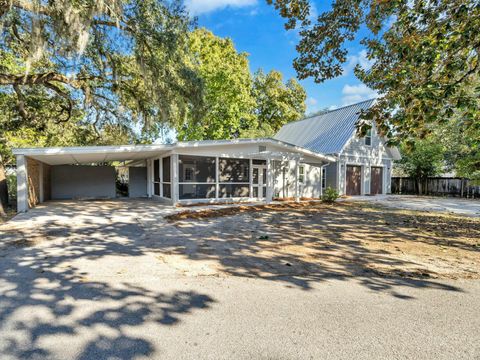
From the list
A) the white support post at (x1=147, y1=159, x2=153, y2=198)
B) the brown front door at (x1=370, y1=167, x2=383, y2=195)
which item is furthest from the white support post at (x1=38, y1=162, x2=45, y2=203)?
the brown front door at (x1=370, y1=167, x2=383, y2=195)

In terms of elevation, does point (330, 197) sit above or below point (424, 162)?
below

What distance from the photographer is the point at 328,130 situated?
17.9m

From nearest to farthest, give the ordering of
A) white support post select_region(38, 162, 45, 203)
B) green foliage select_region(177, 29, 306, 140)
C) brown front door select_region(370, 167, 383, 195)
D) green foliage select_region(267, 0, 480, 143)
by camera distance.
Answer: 1. green foliage select_region(267, 0, 480, 143)
2. white support post select_region(38, 162, 45, 203)
3. brown front door select_region(370, 167, 383, 195)
4. green foliage select_region(177, 29, 306, 140)

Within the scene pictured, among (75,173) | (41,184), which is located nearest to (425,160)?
(75,173)

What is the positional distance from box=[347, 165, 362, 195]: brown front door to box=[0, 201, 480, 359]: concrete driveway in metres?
13.8

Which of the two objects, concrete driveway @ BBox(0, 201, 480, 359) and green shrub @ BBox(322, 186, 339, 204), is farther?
green shrub @ BBox(322, 186, 339, 204)

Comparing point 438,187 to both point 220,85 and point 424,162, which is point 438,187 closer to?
point 424,162

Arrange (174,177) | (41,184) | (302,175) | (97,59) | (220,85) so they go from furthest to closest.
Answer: (220,85), (302,175), (41,184), (174,177), (97,59)

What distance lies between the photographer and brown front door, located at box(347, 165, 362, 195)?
55.7 feet

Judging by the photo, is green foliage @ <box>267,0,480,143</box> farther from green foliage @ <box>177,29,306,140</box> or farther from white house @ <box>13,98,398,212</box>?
green foliage @ <box>177,29,306,140</box>

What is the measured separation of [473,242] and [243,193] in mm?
8994

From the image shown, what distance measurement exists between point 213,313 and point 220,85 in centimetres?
2024

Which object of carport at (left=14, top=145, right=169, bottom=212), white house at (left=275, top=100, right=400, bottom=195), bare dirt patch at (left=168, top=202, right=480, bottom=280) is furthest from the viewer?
white house at (left=275, top=100, right=400, bottom=195)

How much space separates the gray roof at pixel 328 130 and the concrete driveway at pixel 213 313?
13.5m
